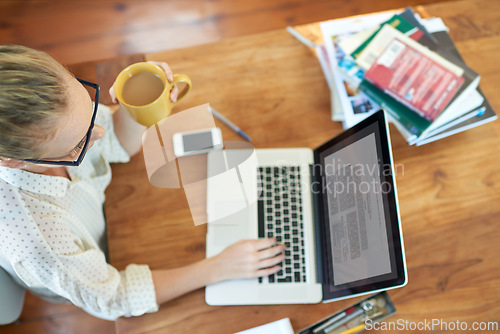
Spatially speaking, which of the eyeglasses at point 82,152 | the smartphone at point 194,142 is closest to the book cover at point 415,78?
the smartphone at point 194,142

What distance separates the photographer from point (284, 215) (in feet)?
3.08

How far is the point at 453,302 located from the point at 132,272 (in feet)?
2.30

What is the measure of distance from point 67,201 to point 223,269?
1.17 feet

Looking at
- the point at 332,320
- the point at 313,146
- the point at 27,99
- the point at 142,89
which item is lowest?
the point at 332,320

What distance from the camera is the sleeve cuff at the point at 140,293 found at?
840mm

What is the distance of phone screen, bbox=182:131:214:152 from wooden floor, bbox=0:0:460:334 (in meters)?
1.08

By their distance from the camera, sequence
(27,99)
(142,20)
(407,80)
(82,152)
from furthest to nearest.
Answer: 1. (142,20)
2. (407,80)
3. (82,152)
4. (27,99)

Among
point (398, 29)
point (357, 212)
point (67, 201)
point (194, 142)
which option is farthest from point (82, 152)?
point (398, 29)

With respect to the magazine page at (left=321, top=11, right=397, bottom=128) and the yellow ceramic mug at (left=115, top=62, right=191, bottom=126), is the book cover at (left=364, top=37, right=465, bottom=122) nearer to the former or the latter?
the magazine page at (left=321, top=11, right=397, bottom=128)

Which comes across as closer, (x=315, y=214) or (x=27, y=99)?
(x=27, y=99)

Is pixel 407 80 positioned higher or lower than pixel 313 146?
higher

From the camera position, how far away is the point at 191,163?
3.22ft

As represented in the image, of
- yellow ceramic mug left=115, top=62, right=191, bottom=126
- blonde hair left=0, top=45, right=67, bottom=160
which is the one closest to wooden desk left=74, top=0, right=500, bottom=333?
yellow ceramic mug left=115, top=62, right=191, bottom=126

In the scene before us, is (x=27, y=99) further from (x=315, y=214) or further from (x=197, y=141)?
(x=315, y=214)
